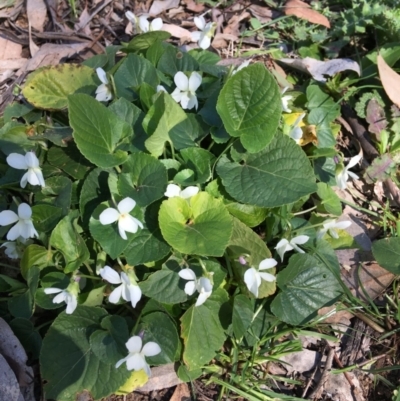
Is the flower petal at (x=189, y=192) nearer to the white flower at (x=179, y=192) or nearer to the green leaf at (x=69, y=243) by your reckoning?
the white flower at (x=179, y=192)

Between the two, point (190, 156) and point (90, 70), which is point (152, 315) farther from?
point (90, 70)

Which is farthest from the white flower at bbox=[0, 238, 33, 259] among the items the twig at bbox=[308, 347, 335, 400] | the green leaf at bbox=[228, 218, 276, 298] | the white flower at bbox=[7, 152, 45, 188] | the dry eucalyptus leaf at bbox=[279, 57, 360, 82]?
the dry eucalyptus leaf at bbox=[279, 57, 360, 82]

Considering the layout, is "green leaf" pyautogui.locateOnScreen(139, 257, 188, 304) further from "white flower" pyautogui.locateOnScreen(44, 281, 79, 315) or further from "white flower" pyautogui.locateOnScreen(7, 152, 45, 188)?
"white flower" pyautogui.locateOnScreen(7, 152, 45, 188)

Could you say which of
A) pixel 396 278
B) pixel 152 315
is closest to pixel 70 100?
pixel 152 315

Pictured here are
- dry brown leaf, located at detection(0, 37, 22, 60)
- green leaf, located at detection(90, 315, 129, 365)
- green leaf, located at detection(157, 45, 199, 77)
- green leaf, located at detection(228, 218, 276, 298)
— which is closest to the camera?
green leaf, located at detection(90, 315, 129, 365)

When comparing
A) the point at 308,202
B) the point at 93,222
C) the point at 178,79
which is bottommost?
the point at 308,202

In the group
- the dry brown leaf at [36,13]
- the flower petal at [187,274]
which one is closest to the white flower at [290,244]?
the flower petal at [187,274]
